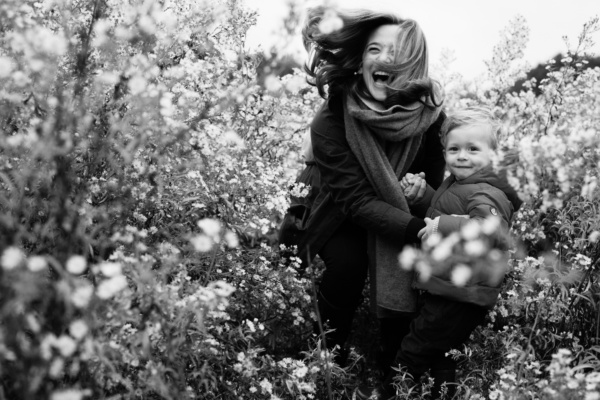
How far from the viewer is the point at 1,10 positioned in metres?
2.01

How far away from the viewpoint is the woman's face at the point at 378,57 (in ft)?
10.9

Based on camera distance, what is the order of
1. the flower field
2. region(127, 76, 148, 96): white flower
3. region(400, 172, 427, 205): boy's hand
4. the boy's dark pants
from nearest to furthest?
the flower field
region(127, 76, 148, 96): white flower
the boy's dark pants
region(400, 172, 427, 205): boy's hand

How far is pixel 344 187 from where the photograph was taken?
3336 millimetres

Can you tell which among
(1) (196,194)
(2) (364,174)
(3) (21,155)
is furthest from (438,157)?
(3) (21,155)

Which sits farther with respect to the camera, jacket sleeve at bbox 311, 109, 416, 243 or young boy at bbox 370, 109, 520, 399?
jacket sleeve at bbox 311, 109, 416, 243

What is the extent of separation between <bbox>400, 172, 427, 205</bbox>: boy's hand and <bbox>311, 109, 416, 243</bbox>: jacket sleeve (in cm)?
14

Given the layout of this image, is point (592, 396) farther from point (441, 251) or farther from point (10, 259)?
point (10, 259)

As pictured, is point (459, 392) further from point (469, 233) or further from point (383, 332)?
point (469, 233)

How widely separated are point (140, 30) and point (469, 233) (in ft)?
4.12

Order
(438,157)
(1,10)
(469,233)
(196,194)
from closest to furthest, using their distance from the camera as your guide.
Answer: (1,10) → (469,233) → (196,194) → (438,157)

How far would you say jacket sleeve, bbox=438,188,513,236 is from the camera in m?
2.87

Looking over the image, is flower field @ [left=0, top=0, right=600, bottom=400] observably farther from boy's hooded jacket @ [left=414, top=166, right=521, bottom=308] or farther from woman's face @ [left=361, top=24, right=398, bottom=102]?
woman's face @ [left=361, top=24, right=398, bottom=102]

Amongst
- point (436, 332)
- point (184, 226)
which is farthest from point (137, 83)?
point (436, 332)

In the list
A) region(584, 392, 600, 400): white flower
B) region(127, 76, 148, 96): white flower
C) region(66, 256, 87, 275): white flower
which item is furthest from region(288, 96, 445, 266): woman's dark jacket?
region(66, 256, 87, 275): white flower
